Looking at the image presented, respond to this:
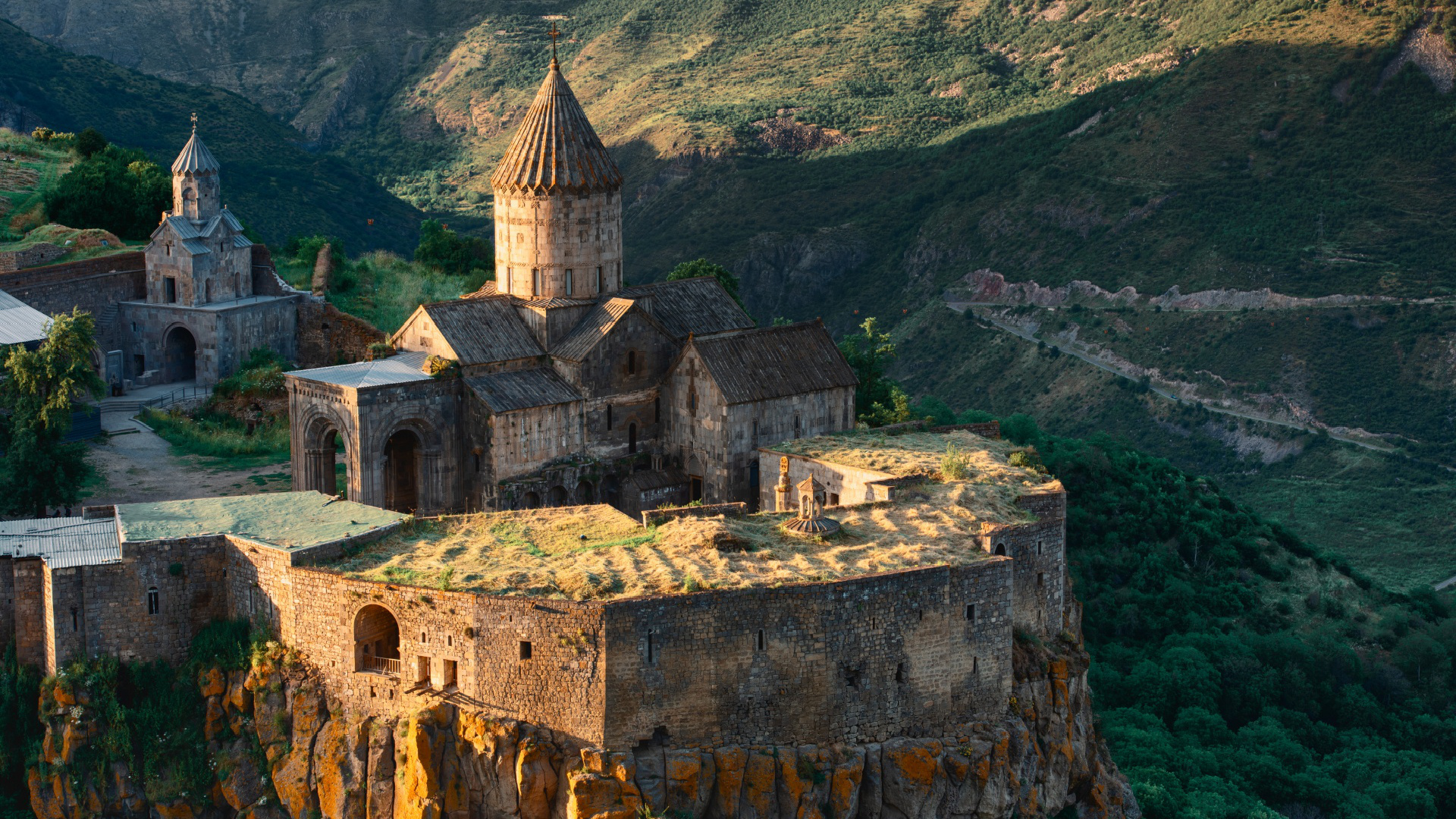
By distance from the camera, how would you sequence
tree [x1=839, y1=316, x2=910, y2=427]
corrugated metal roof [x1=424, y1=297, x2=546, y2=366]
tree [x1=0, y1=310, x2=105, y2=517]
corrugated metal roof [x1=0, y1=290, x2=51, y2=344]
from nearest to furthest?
tree [x1=0, y1=310, x2=105, y2=517] → corrugated metal roof [x1=424, y1=297, x2=546, y2=366] → corrugated metal roof [x1=0, y1=290, x2=51, y2=344] → tree [x1=839, y1=316, x2=910, y2=427]

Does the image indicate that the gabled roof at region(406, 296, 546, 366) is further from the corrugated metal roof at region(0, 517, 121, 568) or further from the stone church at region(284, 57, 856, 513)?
the corrugated metal roof at region(0, 517, 121, 568)

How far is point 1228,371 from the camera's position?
252ft

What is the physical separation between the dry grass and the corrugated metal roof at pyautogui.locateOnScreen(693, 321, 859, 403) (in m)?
6.76

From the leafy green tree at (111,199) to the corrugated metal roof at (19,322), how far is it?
1044 cm

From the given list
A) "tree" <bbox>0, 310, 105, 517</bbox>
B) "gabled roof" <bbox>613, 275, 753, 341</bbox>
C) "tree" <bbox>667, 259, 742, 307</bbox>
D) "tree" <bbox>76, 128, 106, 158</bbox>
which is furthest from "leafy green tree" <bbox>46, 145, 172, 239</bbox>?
"gabled roof" <bbox>613, 275, 753, 341</bbox>

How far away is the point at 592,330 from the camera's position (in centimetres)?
4444

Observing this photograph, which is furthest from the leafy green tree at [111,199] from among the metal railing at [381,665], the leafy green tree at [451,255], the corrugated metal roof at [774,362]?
the metal railing at [381,665]

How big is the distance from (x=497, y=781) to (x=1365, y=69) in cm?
6733

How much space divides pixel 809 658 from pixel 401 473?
1543 centimetres

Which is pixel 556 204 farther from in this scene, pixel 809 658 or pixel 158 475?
pixel 809 658

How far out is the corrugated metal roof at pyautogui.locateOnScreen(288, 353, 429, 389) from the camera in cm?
4194

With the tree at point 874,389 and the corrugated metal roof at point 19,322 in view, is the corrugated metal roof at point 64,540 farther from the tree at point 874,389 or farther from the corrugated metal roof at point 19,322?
the tree at point 874,389

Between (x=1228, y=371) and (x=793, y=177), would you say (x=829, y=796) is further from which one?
(x=793, y=177)

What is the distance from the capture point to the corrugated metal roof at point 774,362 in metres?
44.1
